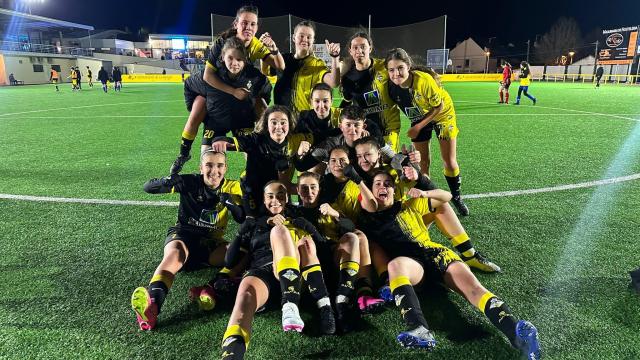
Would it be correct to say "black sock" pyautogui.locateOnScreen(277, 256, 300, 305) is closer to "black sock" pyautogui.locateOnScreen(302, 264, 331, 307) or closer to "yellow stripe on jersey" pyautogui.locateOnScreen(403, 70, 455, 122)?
"black sock" pyautogui.locateOnScreen(302, 264, 331, 307)

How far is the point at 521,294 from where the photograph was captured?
2928mm

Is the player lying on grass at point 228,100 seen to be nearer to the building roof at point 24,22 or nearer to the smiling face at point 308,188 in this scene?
the smiling face at point 308,188

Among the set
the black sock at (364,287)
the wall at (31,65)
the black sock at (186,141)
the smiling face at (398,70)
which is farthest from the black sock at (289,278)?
the wall at (31,65)

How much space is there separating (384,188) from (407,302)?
0.85m

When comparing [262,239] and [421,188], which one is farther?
[421,188]

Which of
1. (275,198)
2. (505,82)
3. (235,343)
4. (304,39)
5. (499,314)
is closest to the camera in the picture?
(235,343)

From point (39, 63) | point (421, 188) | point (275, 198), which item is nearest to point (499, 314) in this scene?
point (421, 188)

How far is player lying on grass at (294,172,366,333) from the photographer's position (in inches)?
108

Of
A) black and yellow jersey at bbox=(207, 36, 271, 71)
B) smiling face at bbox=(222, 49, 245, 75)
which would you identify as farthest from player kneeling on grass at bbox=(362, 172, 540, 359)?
black and yellow jersey at bbox=(207, 36, 271, 71)

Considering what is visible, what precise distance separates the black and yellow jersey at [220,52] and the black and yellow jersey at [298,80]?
0.82 feet

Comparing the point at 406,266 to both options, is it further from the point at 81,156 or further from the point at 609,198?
the point at 81,156

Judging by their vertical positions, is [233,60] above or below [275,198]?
above

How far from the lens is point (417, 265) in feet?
9.39

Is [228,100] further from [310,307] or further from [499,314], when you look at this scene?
[499,314]
